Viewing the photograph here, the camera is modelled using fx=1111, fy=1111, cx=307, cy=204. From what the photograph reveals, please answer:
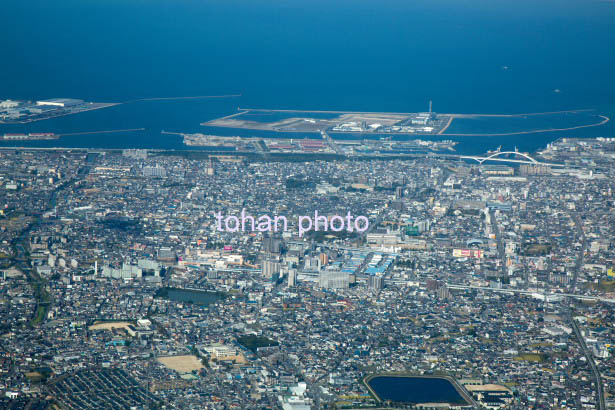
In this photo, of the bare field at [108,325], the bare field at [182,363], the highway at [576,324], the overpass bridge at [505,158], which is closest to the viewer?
the highway at [576,324]

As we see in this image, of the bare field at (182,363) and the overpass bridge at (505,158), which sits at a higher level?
the overpass bridge at (505,158)

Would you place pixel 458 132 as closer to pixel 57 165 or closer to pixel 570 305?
pixel 57 165

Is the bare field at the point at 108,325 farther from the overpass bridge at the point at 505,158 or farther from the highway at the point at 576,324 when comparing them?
the overpass bridge at the point at 505,158

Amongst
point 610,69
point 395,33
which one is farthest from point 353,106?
point 395,33

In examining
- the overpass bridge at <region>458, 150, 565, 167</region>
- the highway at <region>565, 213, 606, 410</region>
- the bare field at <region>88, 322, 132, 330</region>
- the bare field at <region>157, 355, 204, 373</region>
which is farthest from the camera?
the overpass bridge at <region>458, 150, 565, 167</region>

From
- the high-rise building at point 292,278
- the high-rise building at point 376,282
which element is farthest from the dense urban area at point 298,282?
the high-rise building at point 292,278

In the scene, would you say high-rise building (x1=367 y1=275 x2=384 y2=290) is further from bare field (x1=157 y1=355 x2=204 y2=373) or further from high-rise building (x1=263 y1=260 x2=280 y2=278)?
bare field (x1=157 y1=355 x2=204 y2=373)

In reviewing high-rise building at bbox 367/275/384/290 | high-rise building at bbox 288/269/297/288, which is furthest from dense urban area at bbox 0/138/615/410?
high-rise building at bbox 288/269/297/288

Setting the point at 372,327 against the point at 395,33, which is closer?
the point at 372,327

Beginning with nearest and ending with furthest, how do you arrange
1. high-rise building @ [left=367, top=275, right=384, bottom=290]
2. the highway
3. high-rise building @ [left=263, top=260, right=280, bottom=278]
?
the highway → high-rise building @ [left=367, top=275, right=384, bottom=290] → high-rise building @ [left=263, top=260, right=280, bottom=278]
